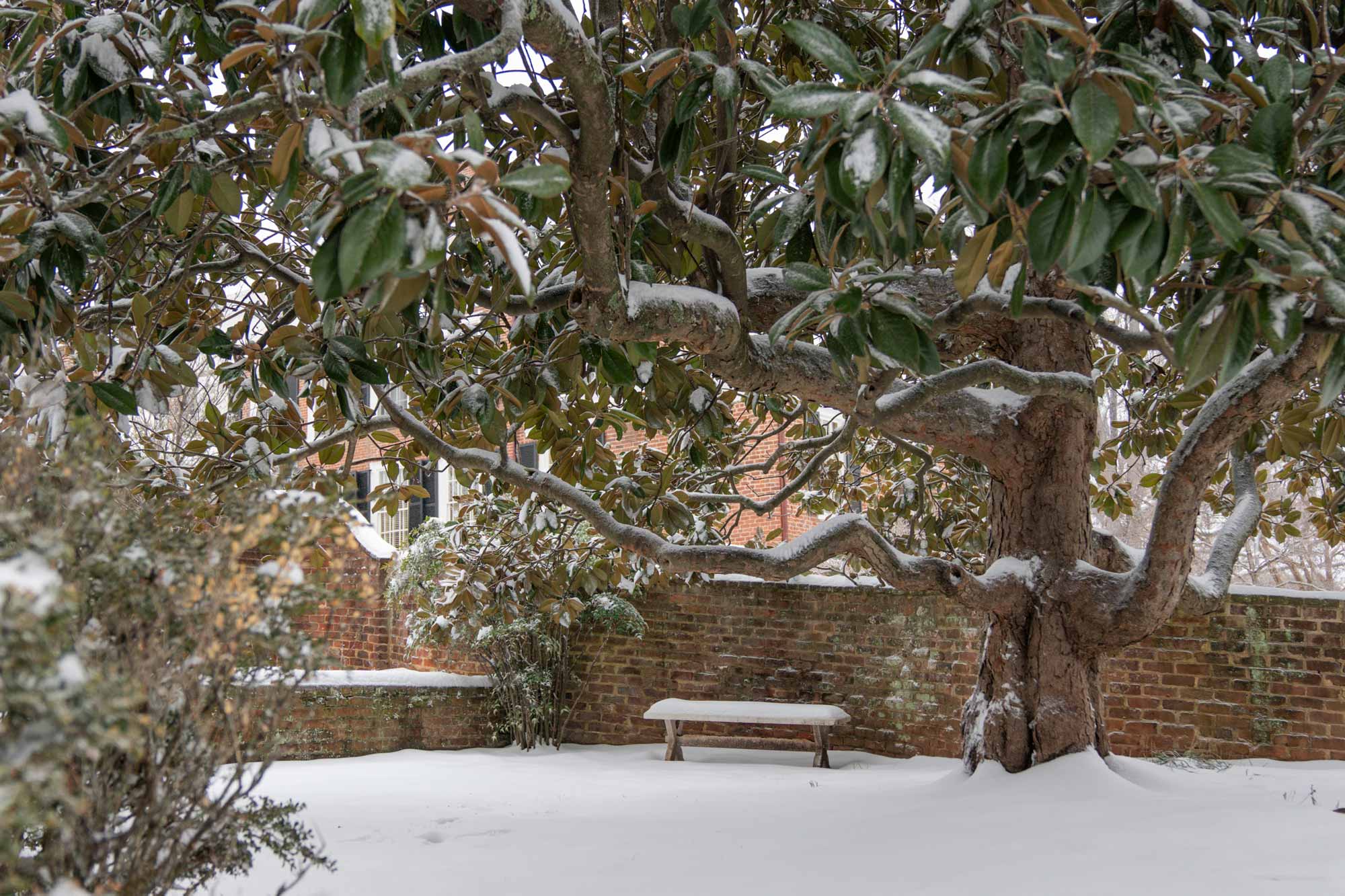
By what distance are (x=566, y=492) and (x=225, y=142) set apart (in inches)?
82.4

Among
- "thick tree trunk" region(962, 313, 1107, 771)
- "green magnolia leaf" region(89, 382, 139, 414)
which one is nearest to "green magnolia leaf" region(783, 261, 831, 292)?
"green magnolia leaf" region(89, 382, 139, 414)

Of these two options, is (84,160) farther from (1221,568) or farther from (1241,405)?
(1221,568)

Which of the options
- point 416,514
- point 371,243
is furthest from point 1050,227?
point 416,514

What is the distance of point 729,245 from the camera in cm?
368

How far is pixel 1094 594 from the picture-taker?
4828 mm

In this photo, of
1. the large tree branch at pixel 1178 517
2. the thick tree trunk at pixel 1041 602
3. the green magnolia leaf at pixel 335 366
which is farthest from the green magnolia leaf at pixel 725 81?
the thick tree trunk at pixel 1041 602

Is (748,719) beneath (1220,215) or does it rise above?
beneath

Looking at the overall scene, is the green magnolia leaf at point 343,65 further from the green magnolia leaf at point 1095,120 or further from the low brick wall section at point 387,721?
the low brick wall section at point 387,721

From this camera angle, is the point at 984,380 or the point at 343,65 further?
the point at 984,380

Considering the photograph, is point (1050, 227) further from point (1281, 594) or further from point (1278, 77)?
point (1281, 594)

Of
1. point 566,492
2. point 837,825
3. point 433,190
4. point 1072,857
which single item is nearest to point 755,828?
point 837,825

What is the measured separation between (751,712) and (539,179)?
7.48 metres

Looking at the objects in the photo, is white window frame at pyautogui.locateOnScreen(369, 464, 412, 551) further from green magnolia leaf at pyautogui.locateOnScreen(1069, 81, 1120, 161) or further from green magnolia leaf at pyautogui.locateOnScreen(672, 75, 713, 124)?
green magnolia leaf at pyautogui.locateOnScreen(1069, 81, 1120, 161)

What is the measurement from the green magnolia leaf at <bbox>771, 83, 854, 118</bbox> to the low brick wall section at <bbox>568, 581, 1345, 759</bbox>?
22.9 feet
